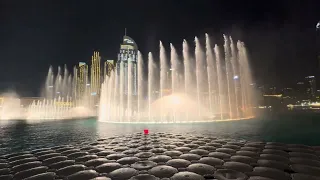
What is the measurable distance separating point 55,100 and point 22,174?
5966 centimetres

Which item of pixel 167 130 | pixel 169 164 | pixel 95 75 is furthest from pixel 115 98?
pixel 95 75

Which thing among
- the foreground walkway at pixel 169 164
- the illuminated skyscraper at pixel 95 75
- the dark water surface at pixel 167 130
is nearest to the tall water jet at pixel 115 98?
the dark water surface at pixel 167 130

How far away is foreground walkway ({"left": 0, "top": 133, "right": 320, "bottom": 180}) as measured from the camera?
4.84m

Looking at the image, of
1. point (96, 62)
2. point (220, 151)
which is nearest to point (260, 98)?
point (96, 62)

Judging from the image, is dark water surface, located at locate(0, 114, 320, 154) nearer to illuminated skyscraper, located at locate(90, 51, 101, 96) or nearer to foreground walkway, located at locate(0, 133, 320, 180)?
foreground walkway, located at locate(0, 133, 320, 180)

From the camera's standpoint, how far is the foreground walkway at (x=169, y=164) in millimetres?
4840

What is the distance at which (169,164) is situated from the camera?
5.78 metres

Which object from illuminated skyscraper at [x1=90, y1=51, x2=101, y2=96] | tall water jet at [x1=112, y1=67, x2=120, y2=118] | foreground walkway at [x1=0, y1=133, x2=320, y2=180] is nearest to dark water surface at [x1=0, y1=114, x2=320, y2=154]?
foreground walkway at [x1=0, y1=133, x2=320, y2=180]

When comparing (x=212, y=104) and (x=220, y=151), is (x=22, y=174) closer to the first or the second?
(x=220, y=151)

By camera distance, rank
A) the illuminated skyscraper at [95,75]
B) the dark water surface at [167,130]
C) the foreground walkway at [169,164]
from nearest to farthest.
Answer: the foreground walkway at [169,164], the dark water surface at [167,130], the illuminated skyscraper at [95,75]

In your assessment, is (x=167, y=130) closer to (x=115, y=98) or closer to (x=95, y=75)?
(x=115, y=98)

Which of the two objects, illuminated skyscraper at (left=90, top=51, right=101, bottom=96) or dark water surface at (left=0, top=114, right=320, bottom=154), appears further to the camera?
illuminated skyscraper at (left=90, top=51, right=101, bottom=96)

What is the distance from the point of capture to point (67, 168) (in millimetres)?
5609

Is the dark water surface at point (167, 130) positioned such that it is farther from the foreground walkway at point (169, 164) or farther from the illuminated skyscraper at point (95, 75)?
the illuminated skyscraper at point (95, 75)
